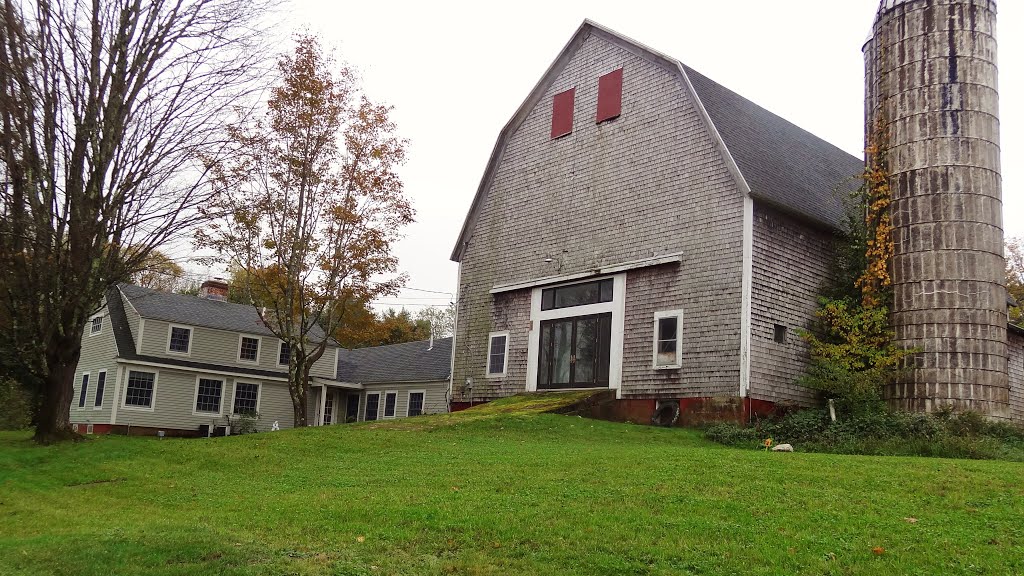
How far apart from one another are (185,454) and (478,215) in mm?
12159

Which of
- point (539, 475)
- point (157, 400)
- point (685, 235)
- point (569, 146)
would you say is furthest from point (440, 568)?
point (157, 400)

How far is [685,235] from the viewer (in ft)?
62.5

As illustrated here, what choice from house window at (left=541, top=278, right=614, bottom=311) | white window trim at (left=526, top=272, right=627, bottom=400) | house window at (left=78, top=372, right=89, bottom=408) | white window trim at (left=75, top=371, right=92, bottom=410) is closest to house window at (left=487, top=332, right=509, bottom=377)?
white window trim at (left=526, top=272, right=627, bottom=400)

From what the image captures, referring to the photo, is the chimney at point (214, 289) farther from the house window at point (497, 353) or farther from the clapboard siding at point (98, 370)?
the house window at point (497, 353)

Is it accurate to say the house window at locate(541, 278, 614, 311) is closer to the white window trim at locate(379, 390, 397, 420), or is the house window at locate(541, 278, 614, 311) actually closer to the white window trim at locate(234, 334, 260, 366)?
the white window trim at locate(379, 390, 397, 420)

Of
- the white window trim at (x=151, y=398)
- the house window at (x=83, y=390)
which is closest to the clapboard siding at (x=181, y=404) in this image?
the white window trim at (x=151, y=398)

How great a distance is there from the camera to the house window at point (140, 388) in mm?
29750

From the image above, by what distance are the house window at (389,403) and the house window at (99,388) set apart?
10520 mm

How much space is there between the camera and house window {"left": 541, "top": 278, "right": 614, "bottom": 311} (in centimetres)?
2058

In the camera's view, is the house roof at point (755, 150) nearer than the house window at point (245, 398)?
Yes

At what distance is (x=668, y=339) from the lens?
18938mm

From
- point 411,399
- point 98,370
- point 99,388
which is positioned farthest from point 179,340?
point 411,399

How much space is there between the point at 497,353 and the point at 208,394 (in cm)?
1427

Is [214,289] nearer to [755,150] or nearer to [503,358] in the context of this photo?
[503,358]
